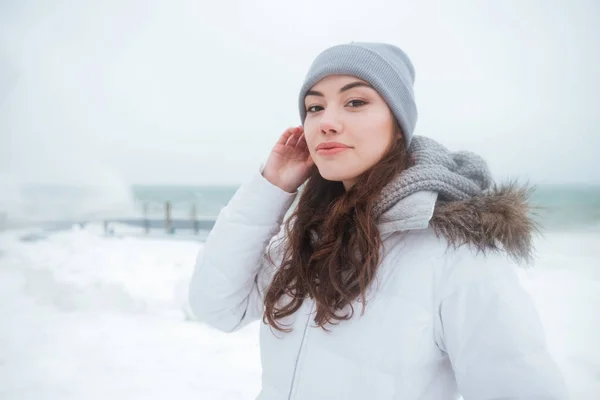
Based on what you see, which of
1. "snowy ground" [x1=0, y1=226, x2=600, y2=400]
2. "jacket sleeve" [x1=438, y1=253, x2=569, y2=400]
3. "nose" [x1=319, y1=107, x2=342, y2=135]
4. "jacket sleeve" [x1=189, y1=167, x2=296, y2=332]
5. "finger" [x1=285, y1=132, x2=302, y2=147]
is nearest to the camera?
"jacket sleeve" [x1=438, y1=253, x2=569, y2=400]

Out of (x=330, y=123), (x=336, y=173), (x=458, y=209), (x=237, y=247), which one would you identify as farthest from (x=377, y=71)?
(x=237, y=247)

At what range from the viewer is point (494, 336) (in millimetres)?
759

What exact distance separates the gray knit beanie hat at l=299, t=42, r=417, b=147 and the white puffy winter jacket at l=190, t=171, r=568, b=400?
0.35m

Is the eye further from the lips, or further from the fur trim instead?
the fur trim

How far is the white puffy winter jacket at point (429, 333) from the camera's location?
2.48 feet

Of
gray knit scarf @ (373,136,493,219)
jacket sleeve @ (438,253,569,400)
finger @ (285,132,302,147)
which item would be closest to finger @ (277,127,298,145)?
finger @ (285,132,302,147)

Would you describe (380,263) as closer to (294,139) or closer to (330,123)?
(330,123)

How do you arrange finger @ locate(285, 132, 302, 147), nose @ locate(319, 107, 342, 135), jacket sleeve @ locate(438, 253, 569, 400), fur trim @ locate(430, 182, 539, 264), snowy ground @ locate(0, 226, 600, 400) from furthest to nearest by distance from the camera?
snowy ground @ locate(0, 226, 600, 400), finger @ locate(285, 132, 302, 147), nose @ locate(319, 107, 342, 135), fur trim @ locate(430, 182, 539, 264), jacket sleeve @ locate(438, 253, 569, 400)

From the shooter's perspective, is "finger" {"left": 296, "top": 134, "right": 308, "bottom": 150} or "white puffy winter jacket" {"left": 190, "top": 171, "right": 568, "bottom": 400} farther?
"finger" {"left": 296, "top": 134, "right": 308, "bottom": 150}

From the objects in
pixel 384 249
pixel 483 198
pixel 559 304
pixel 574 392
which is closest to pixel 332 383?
pixel 384 249

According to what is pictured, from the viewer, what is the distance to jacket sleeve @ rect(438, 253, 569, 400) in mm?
735

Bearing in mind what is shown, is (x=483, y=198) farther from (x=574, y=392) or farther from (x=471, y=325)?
(x=574, y=392)

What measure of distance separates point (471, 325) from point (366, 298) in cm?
28

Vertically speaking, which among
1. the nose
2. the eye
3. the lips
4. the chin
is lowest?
the chin
